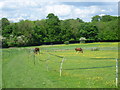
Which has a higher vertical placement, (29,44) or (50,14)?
(50,14)

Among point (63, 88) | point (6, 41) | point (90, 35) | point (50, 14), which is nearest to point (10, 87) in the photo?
point (63, 88)

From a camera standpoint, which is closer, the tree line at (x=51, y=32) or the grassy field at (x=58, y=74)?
the grassy field at (x=58, y=74)

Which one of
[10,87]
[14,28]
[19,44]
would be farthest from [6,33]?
[10,87]

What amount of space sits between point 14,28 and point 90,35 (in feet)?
105

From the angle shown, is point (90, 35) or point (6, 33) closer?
point (6, 33)

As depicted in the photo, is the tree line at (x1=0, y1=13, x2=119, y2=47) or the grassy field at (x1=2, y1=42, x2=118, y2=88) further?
the tree line at (x1=0, y1=13, x2=119, y2=47)

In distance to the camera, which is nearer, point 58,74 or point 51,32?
point 58,74

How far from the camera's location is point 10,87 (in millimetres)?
9922

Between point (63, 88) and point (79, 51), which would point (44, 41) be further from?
point (63, 88)

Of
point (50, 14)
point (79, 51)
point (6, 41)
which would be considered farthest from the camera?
point (50, 14)

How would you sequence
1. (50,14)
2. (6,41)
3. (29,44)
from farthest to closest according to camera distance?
1. (50,14)
2. (29,44)
3. (6,41)

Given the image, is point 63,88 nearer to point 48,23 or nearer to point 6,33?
point 6,33

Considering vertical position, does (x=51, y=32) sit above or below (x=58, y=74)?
above

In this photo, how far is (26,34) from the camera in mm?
92250
